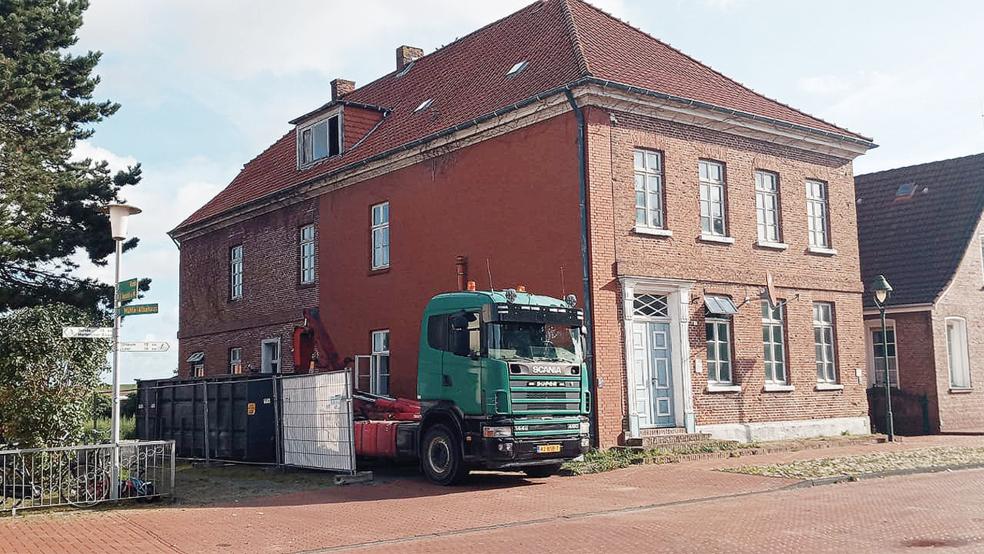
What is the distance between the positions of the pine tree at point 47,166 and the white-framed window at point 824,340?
648 inches

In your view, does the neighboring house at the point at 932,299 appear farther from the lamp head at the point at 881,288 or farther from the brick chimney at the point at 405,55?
the brick chimney at the point at 405,55

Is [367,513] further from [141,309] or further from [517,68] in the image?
[517,68]

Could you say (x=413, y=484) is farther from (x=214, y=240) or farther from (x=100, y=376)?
(x=214, y=240)

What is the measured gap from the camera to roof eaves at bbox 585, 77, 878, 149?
18438mm

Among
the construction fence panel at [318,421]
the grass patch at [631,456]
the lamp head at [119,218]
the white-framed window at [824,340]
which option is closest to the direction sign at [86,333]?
the lamp head at [119,218]

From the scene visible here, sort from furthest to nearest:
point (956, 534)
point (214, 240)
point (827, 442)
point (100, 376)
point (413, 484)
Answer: point (214, 240)
point (827, 442)
point (413, 484)
point (100, 376)
point (956, 534)

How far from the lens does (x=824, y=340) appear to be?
22.8 m

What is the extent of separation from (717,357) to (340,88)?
18.4 m

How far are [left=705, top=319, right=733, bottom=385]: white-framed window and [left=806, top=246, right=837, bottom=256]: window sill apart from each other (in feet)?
11.7

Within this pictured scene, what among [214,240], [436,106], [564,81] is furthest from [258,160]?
[564,81]

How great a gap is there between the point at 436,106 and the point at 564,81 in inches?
229

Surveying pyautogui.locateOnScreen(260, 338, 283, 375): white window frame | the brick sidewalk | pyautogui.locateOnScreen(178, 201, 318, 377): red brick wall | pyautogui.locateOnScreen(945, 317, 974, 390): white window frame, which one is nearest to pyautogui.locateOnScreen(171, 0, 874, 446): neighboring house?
pyautogui.locateOnScreen(178, 201, 318, 377): red brick wall

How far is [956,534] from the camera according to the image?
981cm

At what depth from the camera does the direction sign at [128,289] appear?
13.4 m
